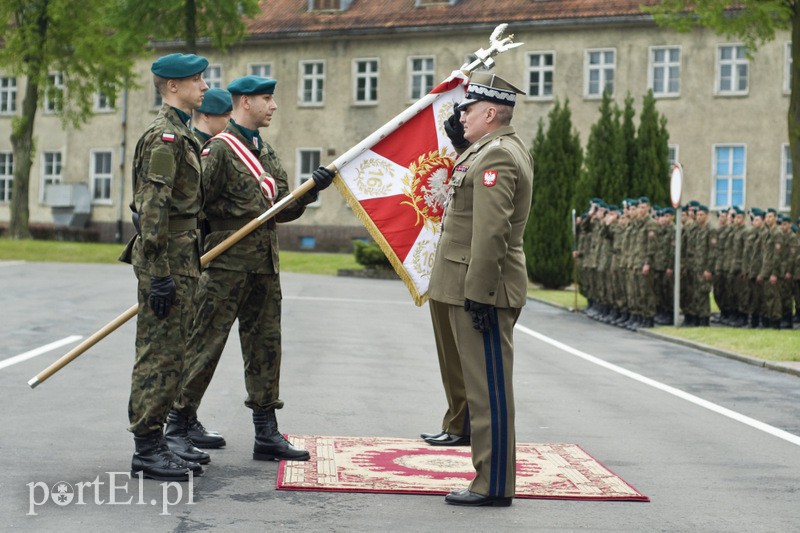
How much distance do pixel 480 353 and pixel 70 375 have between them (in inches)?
241

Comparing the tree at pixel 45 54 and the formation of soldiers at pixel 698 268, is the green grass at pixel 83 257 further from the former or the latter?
the formation of soldiers at pixel 698 268

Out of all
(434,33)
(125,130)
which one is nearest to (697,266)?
(434,33)

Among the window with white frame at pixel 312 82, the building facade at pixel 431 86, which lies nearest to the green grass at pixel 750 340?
the building facade at pixel 431 86

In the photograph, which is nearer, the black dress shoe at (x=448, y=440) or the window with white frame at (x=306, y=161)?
the black dress shoe at (x=448, y=440)

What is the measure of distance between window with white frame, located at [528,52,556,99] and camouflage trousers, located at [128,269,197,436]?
42274 mm

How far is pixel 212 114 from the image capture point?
8.24 metres

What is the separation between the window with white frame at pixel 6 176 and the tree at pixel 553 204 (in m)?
31.6

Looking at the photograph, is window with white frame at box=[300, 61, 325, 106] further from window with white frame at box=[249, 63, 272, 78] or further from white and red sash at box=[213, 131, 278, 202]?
white and red sash at box=[213, 131, 278, 202]

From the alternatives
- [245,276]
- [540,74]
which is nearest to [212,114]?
[245,276]

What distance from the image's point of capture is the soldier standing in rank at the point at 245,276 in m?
7.57

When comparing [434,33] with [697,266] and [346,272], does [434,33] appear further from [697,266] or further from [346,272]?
[697,266]

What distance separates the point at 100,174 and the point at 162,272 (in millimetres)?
51243

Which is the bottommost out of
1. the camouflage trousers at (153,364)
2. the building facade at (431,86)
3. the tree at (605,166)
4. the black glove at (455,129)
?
the camouflage trousers at (153,364)

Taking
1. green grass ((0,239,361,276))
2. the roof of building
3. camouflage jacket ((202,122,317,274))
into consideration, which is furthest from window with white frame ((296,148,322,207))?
camouflage jacket ((202,122,317,274))
